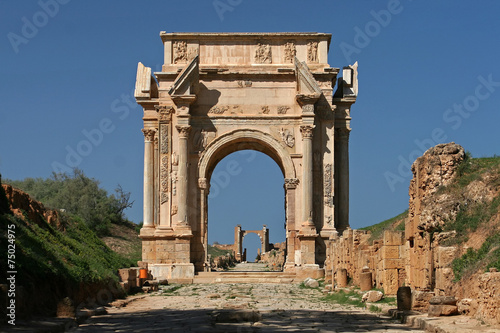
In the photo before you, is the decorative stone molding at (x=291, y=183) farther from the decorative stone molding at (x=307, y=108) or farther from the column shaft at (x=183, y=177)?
the column shaft at (x=183, y=177)

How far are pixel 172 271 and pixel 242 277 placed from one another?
8.72 ft

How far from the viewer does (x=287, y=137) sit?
2847 cm

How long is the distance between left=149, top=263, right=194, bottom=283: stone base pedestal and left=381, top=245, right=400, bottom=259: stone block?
38.3ft

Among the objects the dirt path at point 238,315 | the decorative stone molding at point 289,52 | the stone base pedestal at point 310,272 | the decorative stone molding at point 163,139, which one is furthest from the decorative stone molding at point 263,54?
the dirt path at point 238,315

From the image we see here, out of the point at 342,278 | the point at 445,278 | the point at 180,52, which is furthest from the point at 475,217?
the point at 180,52

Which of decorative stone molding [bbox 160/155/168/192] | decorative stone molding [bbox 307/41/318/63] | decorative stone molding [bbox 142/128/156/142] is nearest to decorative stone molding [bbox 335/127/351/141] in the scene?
decorative stone molding [bbox 307/41/318/63]

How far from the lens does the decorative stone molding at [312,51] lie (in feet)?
96.6

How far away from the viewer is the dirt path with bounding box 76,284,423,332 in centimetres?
1214

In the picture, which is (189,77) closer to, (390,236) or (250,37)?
(250,37)

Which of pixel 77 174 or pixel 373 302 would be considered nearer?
pixel 373 302

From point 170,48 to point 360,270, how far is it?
14.0 m

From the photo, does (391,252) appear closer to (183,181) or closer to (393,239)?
(393,239)

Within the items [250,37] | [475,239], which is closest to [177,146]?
[250,37]

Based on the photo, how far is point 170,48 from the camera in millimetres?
29609
